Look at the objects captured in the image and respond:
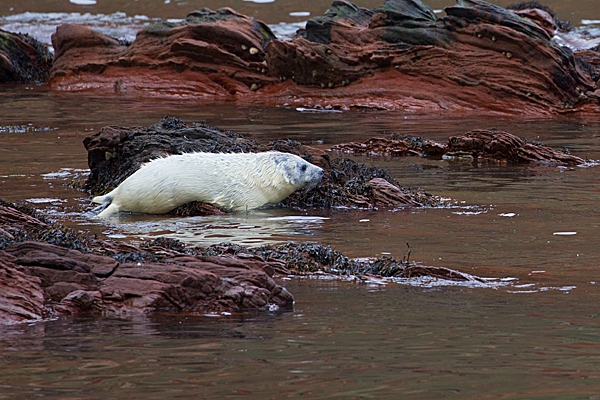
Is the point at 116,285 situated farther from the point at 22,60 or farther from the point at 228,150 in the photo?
the point at 22,60

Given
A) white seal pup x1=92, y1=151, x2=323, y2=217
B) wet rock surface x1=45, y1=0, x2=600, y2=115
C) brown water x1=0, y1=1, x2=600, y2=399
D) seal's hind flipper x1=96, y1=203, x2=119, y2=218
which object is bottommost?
brown water x1=0, y1=1, x2=600, y2=399

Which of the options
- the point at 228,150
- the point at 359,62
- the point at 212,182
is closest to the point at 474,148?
the point at 228,150

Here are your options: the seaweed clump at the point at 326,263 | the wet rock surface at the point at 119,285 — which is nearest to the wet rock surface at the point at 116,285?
the wet rock surface at the point at 119,285

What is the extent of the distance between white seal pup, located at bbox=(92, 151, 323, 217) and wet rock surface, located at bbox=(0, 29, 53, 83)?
19171 mm

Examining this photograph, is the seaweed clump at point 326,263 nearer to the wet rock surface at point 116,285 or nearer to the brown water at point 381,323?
the brown water at point 381,323

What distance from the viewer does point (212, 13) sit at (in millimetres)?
25219

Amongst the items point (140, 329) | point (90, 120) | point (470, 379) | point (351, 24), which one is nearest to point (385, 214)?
point (140, 329)

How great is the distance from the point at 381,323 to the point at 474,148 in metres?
9.62

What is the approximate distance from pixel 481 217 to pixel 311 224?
5.58 feet

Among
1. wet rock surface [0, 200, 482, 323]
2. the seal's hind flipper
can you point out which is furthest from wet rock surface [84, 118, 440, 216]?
wet rock surface [0, 200, 482, 323]

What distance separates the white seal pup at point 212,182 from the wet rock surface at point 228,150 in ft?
1.24

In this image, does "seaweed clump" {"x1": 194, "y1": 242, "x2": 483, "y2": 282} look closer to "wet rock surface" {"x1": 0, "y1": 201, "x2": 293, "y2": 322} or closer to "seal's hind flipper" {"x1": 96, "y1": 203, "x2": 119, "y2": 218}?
"wet rock surface" {"x1": 0, "y1": 201, "x2": 293, "y2": 322}

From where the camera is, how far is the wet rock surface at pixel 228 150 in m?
10.5

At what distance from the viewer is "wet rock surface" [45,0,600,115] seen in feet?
68.0
